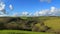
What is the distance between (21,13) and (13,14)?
0.11 metres

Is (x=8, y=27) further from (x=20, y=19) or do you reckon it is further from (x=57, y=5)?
(x=57, y=5)

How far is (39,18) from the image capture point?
2.13 metres

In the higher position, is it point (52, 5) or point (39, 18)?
point (52, 5)

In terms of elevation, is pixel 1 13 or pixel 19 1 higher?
pixel 19 1

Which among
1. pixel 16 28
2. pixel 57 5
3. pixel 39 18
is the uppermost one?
pixel 57 5

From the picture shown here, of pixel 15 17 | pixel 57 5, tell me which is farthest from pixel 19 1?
pixel 57 5

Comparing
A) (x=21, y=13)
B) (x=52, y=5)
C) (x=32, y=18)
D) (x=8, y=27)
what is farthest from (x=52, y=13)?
(x=8, y=27)

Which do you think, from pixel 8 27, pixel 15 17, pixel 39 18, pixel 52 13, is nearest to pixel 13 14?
pixel 15 17

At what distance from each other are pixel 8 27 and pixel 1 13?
0.72 feet

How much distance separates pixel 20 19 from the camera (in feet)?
7.09

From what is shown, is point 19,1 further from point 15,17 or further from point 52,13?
point 52,13

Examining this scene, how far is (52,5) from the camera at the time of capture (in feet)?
6.88

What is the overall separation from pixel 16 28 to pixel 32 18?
26 centimetres

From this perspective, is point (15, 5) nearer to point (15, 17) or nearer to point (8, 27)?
point (15, 17)
